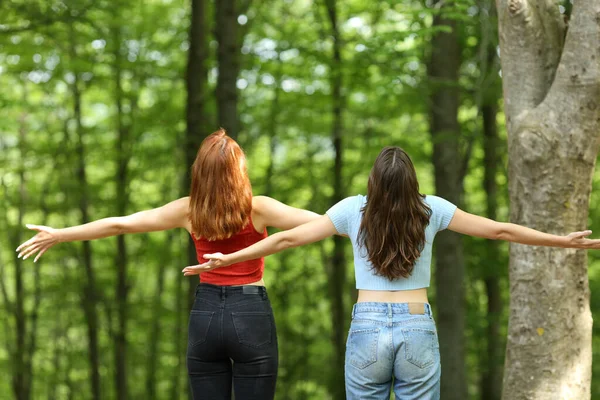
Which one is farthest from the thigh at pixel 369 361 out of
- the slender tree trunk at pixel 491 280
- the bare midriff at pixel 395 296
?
the slender tree trunk at pixel 491 280

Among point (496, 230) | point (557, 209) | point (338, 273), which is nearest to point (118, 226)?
point (496, 230)

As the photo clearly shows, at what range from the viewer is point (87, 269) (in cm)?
1662

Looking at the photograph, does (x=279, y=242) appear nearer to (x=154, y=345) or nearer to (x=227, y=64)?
(x=227, y=64)

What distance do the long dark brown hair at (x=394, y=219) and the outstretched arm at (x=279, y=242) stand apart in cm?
29

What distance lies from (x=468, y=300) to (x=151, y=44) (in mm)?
7872

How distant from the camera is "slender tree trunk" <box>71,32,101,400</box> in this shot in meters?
16.0

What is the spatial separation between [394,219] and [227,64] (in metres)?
6.27

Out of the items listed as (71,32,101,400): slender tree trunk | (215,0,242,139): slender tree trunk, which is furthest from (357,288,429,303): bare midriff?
(71,32,101,400): slender tree trunk

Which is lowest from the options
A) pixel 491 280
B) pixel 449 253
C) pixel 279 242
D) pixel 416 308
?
pixel 491 280

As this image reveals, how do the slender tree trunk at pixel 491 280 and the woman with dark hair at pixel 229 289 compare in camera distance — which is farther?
the slender tree trunk at pixel 491 280

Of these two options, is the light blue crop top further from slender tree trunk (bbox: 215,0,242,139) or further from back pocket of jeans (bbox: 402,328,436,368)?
slender tree trunk (bbox: 215,0,242,139)

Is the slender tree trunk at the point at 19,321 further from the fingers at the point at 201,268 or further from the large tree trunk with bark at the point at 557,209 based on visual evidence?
the fingers at the point at 201,268

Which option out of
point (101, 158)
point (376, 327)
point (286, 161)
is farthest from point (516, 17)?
point (286, 161)

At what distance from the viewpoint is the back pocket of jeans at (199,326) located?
4.06m
